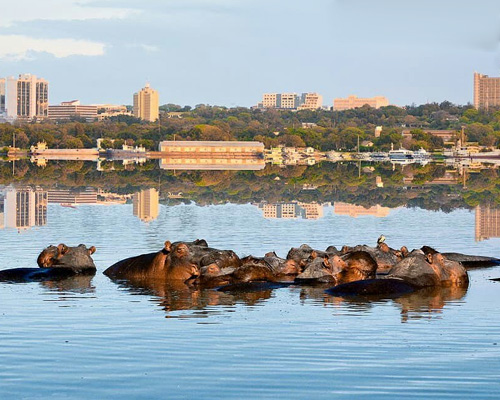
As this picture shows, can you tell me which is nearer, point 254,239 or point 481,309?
point 481,309

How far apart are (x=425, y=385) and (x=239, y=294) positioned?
277 inches

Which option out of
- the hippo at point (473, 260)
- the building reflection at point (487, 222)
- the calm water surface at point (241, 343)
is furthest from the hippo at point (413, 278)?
the building reflection at point (487, 222)

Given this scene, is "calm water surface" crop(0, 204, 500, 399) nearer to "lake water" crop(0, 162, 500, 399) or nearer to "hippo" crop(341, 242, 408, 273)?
"lake water" crop(0, 162, 500, 399)

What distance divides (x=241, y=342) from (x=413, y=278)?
602 centimetres

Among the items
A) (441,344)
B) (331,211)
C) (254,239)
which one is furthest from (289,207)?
(441,344)

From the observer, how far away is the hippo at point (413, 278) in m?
18.5

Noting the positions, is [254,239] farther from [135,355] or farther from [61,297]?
[135,355]

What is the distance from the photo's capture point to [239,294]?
1858cm

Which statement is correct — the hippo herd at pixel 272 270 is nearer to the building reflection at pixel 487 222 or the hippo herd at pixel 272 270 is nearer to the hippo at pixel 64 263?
the hippo at pixel 64 263

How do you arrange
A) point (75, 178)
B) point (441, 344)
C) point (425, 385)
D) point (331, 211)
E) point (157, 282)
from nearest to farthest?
point (425, 385) < point (441, 344) < point (157, 282) < point (331, 211) < point (75, 178)

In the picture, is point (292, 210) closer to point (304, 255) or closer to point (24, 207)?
point (24, 207)

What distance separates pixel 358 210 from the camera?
45.2 metres

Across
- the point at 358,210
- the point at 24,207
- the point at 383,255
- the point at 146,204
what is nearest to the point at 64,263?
the point at 383,255

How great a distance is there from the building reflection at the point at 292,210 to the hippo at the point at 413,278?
20.0 m
